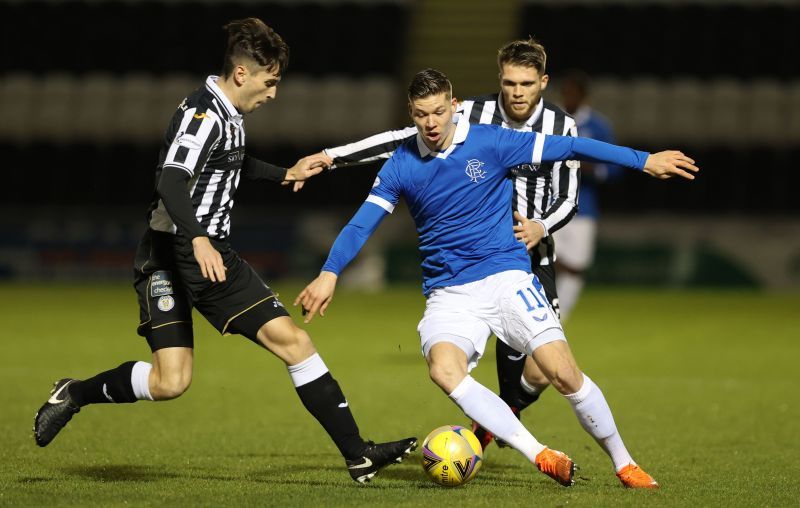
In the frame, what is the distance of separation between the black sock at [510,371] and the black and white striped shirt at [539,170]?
45 cm

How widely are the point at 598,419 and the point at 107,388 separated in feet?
6.92

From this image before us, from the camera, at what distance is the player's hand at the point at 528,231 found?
16.6 ft

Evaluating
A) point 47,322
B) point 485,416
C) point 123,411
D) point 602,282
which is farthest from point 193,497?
point 602,282

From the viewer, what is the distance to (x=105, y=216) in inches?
672

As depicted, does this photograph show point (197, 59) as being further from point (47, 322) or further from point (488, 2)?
point (47, 322)

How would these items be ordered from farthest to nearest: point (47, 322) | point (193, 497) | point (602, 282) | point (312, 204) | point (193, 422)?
point (312, 204) < point (602, 282) < point (47, 322) < point (193, 422) < point (193, 497)

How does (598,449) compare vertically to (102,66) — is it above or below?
below

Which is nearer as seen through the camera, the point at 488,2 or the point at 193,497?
the point at 193,497

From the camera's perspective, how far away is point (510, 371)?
5723 mm

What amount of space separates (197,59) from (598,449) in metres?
16.8

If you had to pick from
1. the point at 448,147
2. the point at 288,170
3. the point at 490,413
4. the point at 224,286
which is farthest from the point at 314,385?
the point at 448,147

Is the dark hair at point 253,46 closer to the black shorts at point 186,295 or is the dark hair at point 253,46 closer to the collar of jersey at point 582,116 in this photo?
Answer: the black shorts at point 186,295

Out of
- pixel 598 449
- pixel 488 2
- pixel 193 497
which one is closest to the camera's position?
pixel 193 497

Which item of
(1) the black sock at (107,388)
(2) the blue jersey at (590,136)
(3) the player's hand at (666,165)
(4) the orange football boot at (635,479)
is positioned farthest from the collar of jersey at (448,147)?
(2) the blue jersey at (590,136)
